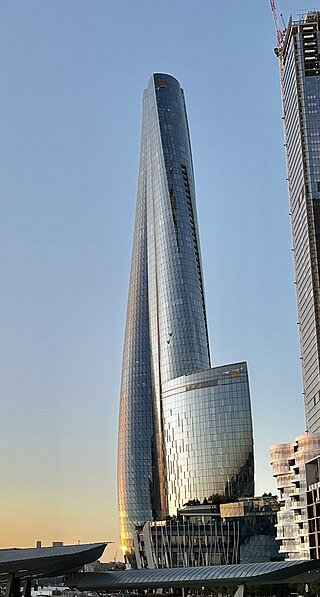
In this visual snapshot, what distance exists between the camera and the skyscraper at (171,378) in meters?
168

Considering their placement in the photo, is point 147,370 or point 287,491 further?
point 147,370

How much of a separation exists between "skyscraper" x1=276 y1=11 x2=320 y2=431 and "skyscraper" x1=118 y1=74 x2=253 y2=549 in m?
15.3

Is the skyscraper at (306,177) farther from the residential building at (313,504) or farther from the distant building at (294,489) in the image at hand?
the residential building at (313,504)

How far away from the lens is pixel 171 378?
175 meters

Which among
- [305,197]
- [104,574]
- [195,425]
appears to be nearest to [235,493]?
[195,425]

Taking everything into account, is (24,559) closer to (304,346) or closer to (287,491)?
(287,491)

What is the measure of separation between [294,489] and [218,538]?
3173 centimetres

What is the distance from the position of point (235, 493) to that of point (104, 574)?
11520 cm

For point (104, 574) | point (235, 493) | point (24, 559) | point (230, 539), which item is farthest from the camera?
point (235, 493)

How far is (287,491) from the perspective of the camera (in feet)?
394

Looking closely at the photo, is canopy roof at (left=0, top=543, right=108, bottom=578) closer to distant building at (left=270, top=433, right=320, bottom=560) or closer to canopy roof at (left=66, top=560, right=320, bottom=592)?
canopy roof at (left=66, top=560, right=320, bottom=592)

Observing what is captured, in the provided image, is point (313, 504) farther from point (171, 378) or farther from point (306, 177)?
point (306, 177)

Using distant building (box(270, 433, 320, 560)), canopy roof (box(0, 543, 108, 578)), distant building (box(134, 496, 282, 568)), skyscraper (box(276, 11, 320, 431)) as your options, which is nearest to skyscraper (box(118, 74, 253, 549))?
skyscraper (box(276, 11, 320, 431))

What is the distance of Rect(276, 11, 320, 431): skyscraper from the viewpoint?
164m
